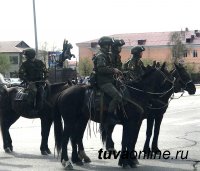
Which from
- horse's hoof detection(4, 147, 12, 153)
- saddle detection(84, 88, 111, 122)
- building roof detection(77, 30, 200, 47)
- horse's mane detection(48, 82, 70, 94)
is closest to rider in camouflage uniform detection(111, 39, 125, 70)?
saddle detection(84, 88, 111, 122)

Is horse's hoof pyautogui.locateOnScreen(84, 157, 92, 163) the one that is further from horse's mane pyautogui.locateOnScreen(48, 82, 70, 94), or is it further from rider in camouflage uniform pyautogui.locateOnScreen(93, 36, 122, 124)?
horse's mane pyautogui.locateOnScreen(48, 82, 70, 94)

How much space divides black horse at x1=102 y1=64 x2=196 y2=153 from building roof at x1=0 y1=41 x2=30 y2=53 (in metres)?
103

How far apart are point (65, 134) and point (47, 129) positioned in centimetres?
195

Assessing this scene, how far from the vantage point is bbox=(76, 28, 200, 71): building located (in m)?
105

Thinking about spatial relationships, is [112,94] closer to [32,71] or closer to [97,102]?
[97,102]

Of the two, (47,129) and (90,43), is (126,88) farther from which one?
(90,43)

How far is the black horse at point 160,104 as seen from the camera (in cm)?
1113

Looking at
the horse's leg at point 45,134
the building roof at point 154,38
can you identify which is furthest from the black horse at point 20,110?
the building roof at point 154,38

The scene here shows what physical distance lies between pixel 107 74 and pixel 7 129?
397 centimetres

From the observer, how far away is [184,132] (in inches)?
625

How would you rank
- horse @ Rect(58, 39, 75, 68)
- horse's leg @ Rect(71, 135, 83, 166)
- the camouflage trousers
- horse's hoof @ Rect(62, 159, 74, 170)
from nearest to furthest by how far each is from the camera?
1. the camouflage trousers
2. horse's hoof @ Rect(62, 159, 74, 170)
3. horse's leg @ Rect(71, 135, 83, 166)
4. horse @ Rect(58, 39, 75, 68)

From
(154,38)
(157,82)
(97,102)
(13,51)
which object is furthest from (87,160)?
(13,51)

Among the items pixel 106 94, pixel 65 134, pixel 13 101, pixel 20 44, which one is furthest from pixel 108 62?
pixel 20 44

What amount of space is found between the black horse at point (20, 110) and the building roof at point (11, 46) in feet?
333
